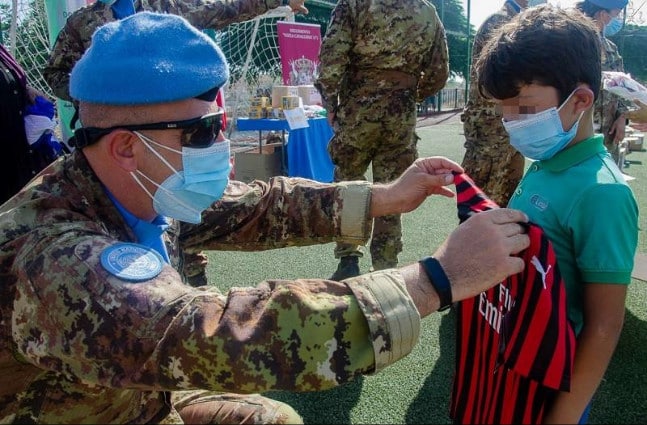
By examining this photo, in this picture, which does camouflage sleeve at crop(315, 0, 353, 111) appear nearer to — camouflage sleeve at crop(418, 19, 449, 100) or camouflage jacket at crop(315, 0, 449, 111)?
camouflage jacket at crop(315, 0, 449, 111)

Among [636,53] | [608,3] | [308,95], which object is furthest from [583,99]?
[636,53]

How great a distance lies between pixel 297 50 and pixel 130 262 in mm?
8402

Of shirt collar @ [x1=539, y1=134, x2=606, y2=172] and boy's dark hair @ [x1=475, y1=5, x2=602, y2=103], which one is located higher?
boy's dark hair @ [x1=475, y1=5, x2=602, y2=103]

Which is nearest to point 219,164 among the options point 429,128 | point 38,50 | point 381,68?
point 381,68

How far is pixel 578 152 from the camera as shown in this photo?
4.89 ft

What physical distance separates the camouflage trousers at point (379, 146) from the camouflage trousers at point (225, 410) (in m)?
2.28

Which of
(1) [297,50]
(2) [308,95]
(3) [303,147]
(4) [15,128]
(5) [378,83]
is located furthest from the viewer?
(1) [297,50]

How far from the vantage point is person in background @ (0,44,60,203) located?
105 inches

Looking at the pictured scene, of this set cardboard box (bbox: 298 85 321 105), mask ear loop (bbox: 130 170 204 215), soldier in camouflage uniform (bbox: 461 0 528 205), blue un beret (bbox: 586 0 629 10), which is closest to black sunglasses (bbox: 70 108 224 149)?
mask ear loop (bbox: 130 170 204 215)

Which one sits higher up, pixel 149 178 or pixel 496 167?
pixel 149 178

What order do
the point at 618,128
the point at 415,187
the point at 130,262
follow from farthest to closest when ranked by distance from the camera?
the point at 618,128 → the point at 415,187 → the point at 130,262

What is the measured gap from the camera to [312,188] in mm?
1980

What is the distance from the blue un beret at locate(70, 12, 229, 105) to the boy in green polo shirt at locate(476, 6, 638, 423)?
0.79 m

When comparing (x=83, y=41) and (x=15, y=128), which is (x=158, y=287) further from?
(x=83, y=41)
